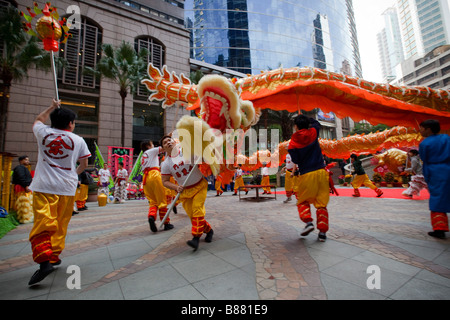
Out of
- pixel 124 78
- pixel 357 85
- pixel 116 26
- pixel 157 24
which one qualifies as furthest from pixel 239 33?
pixel 357 85

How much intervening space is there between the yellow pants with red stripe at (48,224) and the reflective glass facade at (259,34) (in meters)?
40.5

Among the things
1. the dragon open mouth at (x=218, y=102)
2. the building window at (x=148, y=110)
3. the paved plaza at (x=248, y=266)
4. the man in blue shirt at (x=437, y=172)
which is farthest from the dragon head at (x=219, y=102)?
the building window at (x=148, y=110)

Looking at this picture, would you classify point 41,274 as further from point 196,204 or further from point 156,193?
point 156,193

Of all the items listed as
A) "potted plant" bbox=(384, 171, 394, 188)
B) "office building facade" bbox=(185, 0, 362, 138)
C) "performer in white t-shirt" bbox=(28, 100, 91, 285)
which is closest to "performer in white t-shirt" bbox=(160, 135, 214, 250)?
"performer in white t-shirt" bbox=(28, 100, 91, 285)

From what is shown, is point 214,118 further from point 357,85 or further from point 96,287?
point 357,85

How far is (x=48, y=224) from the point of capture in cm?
203

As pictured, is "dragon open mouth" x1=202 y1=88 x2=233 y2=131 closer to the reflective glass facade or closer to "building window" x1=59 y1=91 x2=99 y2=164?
"building window" x1=59 y1=91 x2=99 y2=164

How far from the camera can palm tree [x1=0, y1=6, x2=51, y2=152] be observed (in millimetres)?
11977

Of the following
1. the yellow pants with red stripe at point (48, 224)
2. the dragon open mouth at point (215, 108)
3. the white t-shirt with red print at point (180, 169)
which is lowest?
the yellow pants with red stripe at point (48, 224)

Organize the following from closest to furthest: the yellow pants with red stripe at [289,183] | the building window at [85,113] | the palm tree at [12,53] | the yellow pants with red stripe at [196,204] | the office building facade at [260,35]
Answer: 1. the yellow pants with red stripe at [196,204]
2. the yellow pants with red stripe at [289,183]
3. the palm tree at [12,53]
4. the building window at [85,113]
5. the office building facade at [260,35]

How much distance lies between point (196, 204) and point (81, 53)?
2099cm

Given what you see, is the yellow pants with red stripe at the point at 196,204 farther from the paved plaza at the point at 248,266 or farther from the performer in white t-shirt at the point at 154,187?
the performer in white t-shirt at the point at 154,187

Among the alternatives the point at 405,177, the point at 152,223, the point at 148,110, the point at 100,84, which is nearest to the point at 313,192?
the point at 152,223

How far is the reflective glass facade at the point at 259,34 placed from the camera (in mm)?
39531
